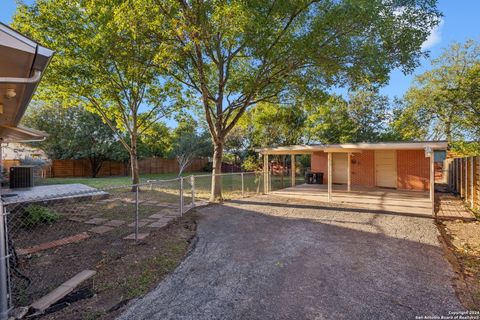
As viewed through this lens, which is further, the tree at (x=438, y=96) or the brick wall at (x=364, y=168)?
the tree at (x=438, y=96)

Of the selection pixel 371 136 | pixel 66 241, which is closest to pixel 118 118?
pixel 66 241

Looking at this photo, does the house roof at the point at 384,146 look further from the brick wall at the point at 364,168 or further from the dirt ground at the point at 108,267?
the dirt ground at the point at 108,267

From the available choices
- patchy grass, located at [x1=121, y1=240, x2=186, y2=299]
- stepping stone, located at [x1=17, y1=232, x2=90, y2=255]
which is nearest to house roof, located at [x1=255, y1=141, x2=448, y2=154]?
patchy grass, located at [x1=121, y1=240, x2=186, y2=299]

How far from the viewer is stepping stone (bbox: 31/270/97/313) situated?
8.93ft

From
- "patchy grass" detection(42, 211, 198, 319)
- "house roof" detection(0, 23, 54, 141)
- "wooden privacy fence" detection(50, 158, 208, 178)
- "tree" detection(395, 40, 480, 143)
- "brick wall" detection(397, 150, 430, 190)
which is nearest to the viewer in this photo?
"house roof" detection(0, 23, 54, 141)

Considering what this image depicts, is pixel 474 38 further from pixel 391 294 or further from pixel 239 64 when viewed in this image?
pixel 391 294

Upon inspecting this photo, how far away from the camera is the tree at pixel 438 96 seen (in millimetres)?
17359

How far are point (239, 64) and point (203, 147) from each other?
10610 mm

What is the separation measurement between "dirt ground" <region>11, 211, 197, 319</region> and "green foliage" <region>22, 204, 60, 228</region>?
1690 mm

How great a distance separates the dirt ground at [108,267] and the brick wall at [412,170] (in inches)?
467

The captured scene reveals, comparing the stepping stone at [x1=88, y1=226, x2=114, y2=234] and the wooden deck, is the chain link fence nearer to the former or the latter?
the stepping stone at [x1=88, y1=226, x2=114, y2=234]

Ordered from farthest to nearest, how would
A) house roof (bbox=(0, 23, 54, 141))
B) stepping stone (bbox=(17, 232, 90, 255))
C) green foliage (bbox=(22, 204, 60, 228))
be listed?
green foliage (bbox=(22, 204, 60, 228)) → stepping stone (bbox=(17, 232, 90, 255)) → house roof (bbox=(0, 23, 54, 141))

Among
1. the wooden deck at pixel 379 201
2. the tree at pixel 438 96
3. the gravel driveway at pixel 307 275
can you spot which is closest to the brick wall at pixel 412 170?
the wooden deck at pixel 379 201

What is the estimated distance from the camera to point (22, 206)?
6449 mm
